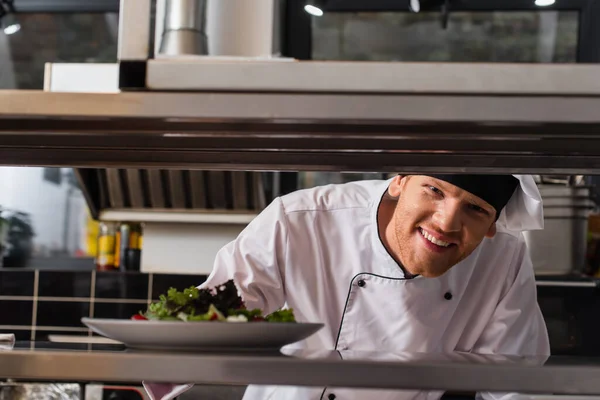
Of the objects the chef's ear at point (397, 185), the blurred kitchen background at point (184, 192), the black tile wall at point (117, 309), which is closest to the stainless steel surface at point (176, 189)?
the blurred kitchen background at point (184, 192)

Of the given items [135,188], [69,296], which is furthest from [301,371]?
[69,296]

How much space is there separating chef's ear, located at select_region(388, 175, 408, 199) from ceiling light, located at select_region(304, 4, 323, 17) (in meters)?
1.68

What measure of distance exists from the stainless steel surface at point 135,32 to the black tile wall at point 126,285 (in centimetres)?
261

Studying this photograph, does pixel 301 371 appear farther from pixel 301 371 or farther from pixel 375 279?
pixel 375 279

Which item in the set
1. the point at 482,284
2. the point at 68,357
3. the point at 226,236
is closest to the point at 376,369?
the point at 68,357

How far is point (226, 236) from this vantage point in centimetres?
351

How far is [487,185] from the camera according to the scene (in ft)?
6.12

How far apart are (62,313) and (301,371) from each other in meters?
2.84

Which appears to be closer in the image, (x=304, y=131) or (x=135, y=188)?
(x=304, y=131)

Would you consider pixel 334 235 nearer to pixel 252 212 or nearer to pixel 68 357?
pixel 252 212

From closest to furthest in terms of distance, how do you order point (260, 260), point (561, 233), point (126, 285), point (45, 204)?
point (260, 260) < point (561, 233) < point (126, 285) < point (45, 204)

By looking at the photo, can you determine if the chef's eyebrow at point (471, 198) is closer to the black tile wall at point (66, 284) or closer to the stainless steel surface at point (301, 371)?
the stainless steel surface at point (301, 371)

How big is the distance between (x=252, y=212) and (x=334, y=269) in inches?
45.2

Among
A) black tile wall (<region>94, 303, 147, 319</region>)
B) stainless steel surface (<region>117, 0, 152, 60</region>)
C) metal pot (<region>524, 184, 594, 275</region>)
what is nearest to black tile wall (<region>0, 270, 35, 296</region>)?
black tile wall (<region>94, 303, 147, 319</region>)
